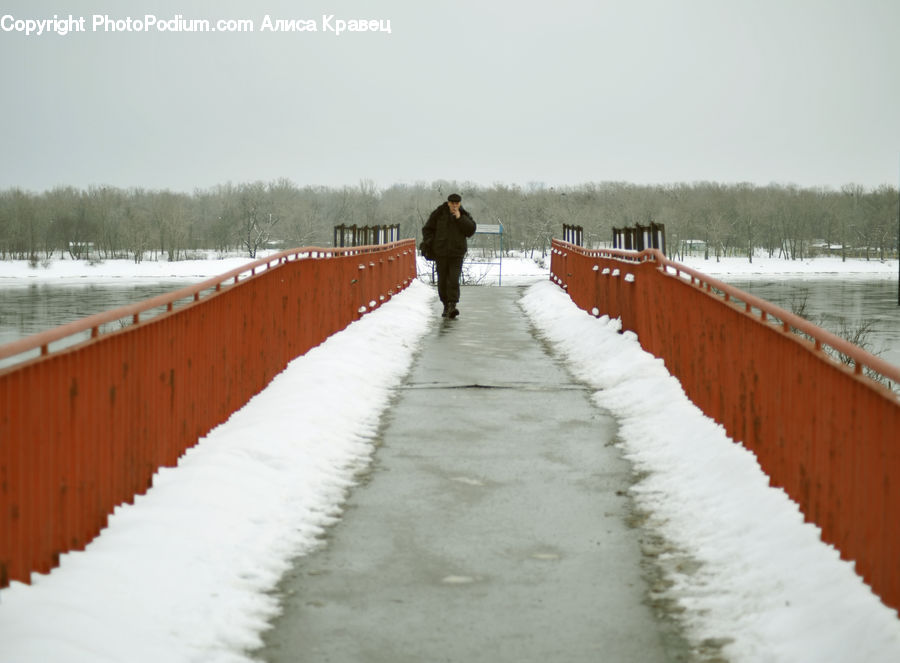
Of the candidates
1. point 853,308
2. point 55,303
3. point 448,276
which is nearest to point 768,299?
point 853,308

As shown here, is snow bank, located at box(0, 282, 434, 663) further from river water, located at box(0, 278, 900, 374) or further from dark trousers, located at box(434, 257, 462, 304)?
river water, located at box(0, 278, 900, 374)

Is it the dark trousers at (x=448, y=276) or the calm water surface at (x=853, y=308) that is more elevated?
the dark trousers at (x=448, y=276)

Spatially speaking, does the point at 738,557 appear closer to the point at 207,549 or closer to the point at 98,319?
the point at 207,549

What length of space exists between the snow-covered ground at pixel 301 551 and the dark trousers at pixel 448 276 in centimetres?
907

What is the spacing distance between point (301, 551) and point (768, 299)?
59.0m

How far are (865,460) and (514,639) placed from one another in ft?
5.71

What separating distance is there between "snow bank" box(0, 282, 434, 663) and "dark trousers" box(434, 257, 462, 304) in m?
9.32

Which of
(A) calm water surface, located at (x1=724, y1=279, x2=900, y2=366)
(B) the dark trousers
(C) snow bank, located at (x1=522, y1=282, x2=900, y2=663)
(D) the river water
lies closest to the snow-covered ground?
(C) snow bank, located at (x1=522, y1=282, x2=900, y2=663)

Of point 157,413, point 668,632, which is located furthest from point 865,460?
point 157,413

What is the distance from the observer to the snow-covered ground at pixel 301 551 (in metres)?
4.45

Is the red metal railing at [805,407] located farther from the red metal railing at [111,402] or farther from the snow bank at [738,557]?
Result: the red metal railing at [111,402]

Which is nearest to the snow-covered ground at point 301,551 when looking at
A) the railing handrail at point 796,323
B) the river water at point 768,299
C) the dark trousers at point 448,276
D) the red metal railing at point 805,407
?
the red metal railing at point 805,407

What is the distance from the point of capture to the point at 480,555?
607 centimetres

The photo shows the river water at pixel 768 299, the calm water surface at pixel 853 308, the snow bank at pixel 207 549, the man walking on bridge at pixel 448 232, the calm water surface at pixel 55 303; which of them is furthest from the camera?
the calm water surface at pixel 55 303
